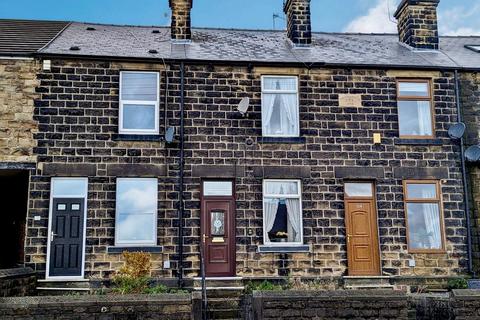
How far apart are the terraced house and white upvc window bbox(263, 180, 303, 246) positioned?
0.04 metres

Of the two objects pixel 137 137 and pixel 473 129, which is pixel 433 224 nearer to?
pixel 473 129

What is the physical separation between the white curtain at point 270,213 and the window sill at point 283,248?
27cm

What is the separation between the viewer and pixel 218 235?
14.0 meters

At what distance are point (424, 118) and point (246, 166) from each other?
5.07 metres

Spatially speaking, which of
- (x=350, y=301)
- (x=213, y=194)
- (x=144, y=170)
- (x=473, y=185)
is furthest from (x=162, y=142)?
(x=473, y=185)

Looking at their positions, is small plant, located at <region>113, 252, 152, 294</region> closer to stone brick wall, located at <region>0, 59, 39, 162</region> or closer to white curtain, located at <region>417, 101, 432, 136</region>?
stone brick wall, located at <region>0, 59, 39, 162</region>

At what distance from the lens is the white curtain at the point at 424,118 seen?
15.0m

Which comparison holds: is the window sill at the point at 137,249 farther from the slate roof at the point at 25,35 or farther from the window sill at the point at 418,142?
the window sill at the point at 418,142

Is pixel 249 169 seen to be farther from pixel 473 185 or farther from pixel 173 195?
pixel 473 185

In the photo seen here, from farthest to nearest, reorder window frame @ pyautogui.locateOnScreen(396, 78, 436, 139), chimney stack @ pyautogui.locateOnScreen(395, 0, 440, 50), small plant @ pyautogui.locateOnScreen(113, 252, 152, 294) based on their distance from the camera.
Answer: chimney stack @ pyautogui.locateOnScreen(395, 0, 440, 50) → window frame @ pyautogui.locateOnScreen(396, 78, 436, 139) → small plant @ pyautogui.locateOnScreen(113, 252, 152, 294)

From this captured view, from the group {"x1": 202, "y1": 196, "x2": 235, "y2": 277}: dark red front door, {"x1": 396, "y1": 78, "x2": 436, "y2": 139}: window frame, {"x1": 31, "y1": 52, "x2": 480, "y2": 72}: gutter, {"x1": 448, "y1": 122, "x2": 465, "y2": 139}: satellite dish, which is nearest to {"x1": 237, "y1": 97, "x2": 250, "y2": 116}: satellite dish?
{"x1": 31, "y1": 52, "x2": 480, "y2": 72}: gutter

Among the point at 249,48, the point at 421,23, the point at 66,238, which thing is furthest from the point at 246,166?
the point at 421,23

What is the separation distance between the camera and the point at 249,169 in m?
14.2

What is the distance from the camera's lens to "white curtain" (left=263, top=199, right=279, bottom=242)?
14.1 meters
